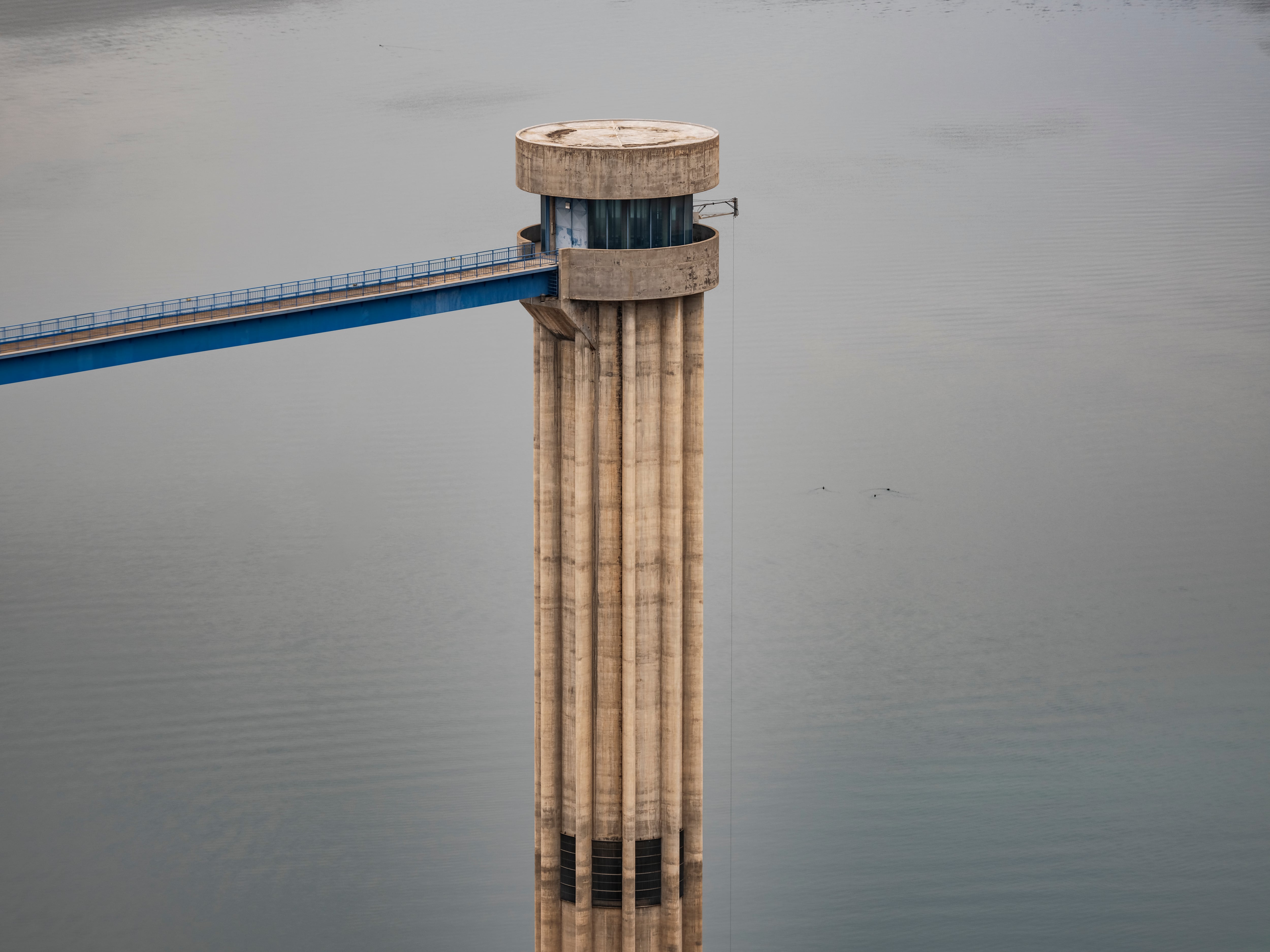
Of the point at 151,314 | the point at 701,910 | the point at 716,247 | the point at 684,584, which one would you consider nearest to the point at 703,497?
the point at 684,584

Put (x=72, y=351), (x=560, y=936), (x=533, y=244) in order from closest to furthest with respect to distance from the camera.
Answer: (x=72, y=351) → (x=533, y=244) → (x=560, y=936)

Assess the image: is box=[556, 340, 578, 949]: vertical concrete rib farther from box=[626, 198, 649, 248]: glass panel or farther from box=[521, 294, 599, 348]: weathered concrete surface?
box=[626, 198, 649, 248]: glass panel

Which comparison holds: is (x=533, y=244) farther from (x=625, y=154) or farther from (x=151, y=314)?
(x=151, y=314)

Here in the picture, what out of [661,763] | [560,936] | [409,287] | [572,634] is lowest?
[560,936]

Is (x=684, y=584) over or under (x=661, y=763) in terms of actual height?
over

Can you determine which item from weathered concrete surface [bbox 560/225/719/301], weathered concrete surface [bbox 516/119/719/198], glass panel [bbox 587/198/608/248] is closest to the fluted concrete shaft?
weathered concrete surface [bbox 560/225/719/301]

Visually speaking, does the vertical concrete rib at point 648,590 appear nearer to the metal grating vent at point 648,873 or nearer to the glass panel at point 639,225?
the metal grating vent at point 648,873

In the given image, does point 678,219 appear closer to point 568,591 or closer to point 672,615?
point 568,591

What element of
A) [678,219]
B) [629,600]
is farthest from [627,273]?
[629,600]
